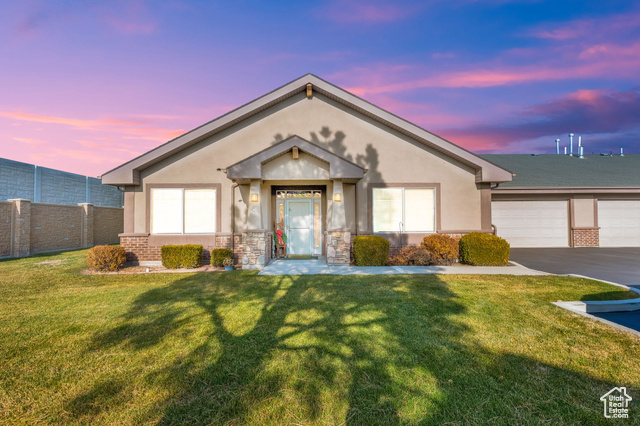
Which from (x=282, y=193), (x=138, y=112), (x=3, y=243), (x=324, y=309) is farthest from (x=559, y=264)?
(x=3, y=243)

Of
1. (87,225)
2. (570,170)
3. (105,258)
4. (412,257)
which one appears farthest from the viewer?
(87,225)

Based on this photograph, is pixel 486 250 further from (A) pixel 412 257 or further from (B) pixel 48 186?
(B) pixel 48 186

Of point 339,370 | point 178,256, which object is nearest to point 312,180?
point 178,256

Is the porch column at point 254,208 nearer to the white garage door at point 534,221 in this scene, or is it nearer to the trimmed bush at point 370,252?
the trimmed bush at point 370,252

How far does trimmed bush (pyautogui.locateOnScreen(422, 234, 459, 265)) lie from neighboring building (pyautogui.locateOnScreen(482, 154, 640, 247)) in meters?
5.91

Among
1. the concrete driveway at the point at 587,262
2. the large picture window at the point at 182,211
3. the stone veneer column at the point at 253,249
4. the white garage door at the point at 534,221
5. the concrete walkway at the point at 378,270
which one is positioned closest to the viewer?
the concrete driveway at the point at 587,262

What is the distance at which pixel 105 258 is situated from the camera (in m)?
9.04

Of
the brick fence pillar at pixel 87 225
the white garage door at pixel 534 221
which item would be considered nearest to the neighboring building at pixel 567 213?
the white garage door at pixel 534 221

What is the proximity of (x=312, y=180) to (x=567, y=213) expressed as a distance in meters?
13.2

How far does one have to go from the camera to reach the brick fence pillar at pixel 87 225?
53.8 feet

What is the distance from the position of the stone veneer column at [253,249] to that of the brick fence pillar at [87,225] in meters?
13.2

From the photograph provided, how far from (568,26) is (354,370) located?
47.3ft

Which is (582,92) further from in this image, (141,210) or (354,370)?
(141,210)

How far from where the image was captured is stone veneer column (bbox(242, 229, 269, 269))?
930 cm
